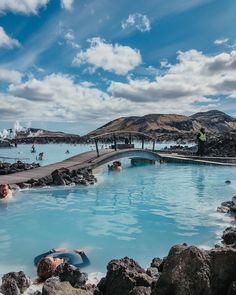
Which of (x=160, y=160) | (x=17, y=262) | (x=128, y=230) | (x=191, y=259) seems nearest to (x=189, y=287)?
(x=191, y=259)

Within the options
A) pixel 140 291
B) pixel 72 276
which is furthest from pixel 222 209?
pixel 140 291

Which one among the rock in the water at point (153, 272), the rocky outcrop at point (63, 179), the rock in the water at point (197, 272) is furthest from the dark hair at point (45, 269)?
the rocky outcrop at point (63, 179)

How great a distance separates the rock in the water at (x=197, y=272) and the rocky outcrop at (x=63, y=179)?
1455 cm

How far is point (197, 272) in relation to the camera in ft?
15.3

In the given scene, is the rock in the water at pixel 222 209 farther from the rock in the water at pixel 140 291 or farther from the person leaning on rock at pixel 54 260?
the rock in the water at pixel 140 291

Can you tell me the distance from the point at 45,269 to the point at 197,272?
451 cm

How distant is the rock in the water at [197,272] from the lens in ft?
15.0

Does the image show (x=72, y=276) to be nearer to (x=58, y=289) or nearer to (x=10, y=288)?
(x=10, y=288)

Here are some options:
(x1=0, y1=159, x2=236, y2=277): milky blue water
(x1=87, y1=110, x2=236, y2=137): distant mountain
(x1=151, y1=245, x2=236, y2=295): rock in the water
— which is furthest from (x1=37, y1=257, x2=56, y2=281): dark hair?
(x1=87, y1=110, x2=236, y2=137): distant mountain

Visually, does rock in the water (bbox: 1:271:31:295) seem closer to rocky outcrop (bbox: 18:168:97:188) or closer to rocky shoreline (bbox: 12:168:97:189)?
rocky shoreline (bbox: 12:168:97:189)

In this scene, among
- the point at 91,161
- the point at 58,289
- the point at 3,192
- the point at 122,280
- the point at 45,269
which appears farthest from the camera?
the point at 91,161

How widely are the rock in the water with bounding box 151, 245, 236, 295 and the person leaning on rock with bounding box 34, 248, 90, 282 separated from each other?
3999 millimetres

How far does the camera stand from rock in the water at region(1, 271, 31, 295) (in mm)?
7082

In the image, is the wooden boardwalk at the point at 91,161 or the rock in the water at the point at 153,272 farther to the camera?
the wooden boardwalk at the point at 91,161
